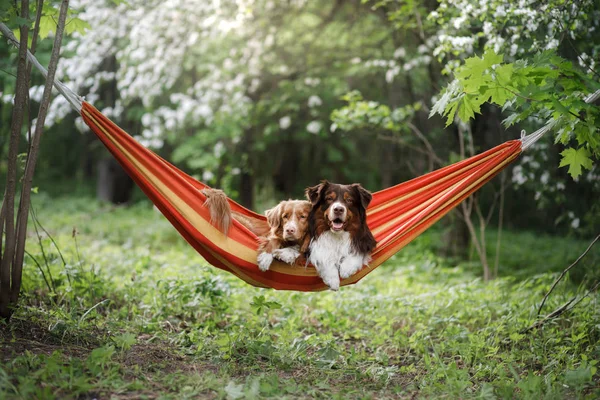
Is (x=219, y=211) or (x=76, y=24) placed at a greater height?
(x=76, y=24)

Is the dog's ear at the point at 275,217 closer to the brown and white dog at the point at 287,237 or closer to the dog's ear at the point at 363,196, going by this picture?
the brown and white dog at the point at 287,237

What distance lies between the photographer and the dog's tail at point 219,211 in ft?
10.4

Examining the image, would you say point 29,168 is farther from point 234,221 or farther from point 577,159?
point 577,159

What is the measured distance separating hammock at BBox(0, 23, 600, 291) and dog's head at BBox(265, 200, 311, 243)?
0.16 meters

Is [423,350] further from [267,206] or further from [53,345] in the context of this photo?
[267,206]

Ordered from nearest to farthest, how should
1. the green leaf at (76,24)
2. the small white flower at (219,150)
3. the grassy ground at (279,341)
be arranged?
the grassy ground at (279,341) < the green leaf at (76,24) < the small white flower at (219,150)

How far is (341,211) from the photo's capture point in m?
3.03

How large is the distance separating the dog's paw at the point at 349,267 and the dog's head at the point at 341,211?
0.10 meters

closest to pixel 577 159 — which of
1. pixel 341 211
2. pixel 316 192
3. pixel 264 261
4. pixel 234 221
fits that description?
pixel 341 211

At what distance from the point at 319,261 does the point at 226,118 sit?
5.07 metres

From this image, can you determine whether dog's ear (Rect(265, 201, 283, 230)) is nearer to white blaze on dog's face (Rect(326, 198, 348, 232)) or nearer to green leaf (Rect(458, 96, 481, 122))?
white blaze on dog's face (Rect(326, 198, 348, 232))

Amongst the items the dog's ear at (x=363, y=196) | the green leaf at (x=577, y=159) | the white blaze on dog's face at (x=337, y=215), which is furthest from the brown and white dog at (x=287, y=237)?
the green leaf at (x=577, y=159)

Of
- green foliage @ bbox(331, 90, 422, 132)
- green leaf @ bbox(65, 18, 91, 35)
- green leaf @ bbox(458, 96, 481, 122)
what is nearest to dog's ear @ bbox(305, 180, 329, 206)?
green leaf @ bbox(458, 96, 481, 122)

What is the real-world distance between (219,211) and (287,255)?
0.46 m
